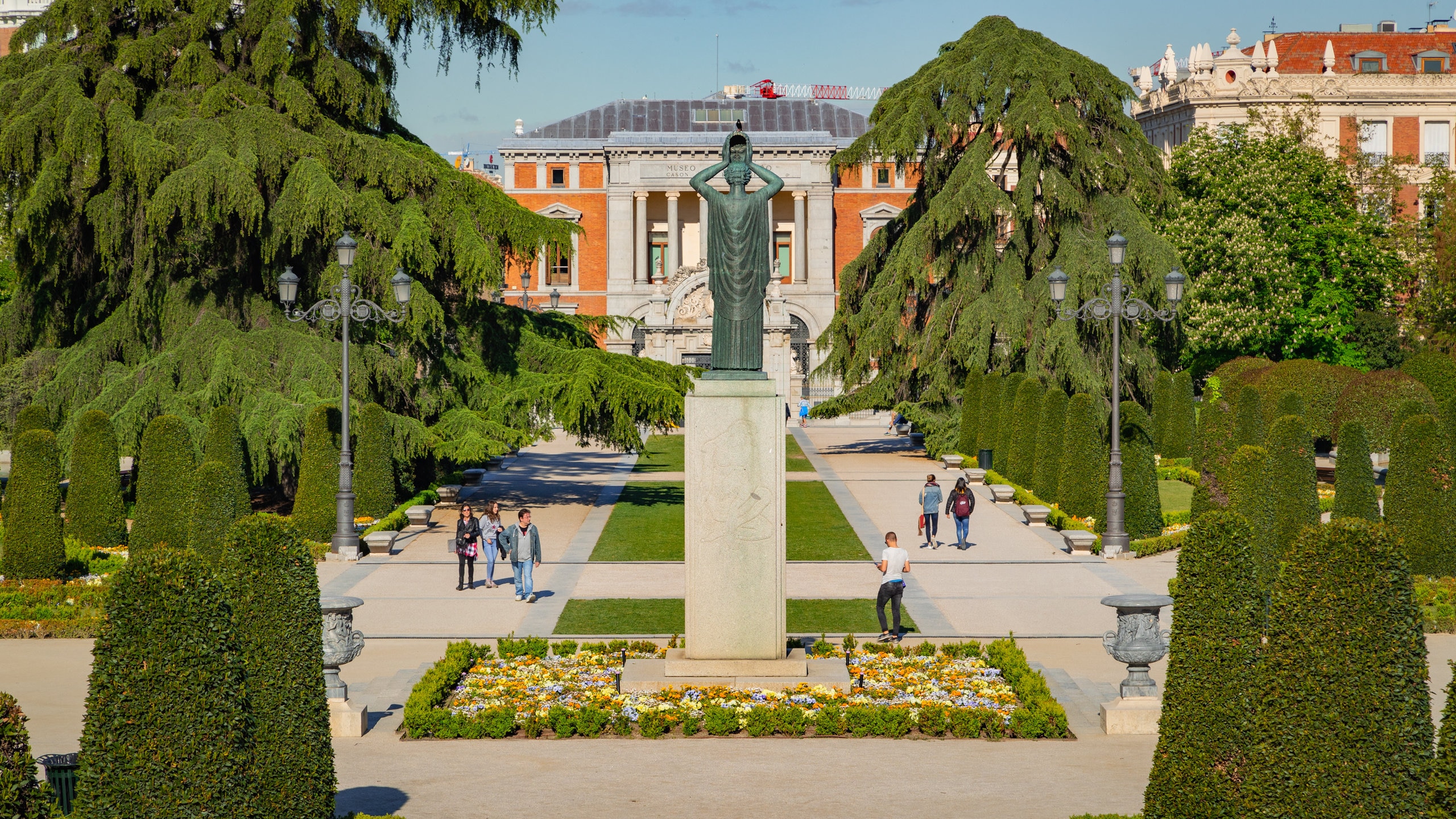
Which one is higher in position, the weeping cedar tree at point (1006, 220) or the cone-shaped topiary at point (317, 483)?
the weeping cedar tree at point (1006, 220)

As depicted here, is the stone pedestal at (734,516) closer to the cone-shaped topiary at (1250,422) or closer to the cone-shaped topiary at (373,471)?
the cone-shaped topiary at (373,471)

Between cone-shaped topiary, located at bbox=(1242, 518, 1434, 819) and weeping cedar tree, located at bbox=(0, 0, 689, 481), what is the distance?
2086 cm

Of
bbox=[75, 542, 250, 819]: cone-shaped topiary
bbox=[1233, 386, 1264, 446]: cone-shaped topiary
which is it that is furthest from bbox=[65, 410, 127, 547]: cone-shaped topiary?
bbox=[1233, 386, 1264, 446]: cone-shaped topiary

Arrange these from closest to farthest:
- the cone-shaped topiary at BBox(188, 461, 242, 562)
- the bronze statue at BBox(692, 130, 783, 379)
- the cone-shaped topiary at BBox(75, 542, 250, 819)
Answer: the cone-shaped topiary at BBox(75, 542, 250, 819), the bronze statue at BBox(692, 130, 783, 379), the cone-shaped topiary at BBox(188, 461, 242, 562)

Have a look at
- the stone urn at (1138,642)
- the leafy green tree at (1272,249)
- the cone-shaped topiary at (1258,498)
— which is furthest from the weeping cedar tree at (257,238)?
the leafy green tree at (1272,249)

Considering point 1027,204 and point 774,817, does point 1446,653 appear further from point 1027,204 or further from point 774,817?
point 1027,204

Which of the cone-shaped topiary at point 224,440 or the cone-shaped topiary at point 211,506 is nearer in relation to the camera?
the cone-shaped topiary at point 211,506

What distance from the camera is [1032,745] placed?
514 inches

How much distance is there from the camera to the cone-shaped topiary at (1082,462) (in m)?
27.9

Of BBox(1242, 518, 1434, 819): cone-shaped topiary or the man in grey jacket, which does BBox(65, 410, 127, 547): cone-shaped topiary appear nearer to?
the man in grey jacket

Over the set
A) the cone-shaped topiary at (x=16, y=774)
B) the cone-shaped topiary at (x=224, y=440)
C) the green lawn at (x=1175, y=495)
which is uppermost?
the cone-shaped topiary at (x=224, y=440)

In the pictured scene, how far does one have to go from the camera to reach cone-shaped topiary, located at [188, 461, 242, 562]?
67.3 ft

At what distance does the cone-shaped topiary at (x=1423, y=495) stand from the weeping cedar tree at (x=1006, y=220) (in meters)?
15.9

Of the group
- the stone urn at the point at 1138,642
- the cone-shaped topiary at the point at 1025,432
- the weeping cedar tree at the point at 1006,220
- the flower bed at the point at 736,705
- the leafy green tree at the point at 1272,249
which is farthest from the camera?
the leafy green tree at the point at 1272,249
